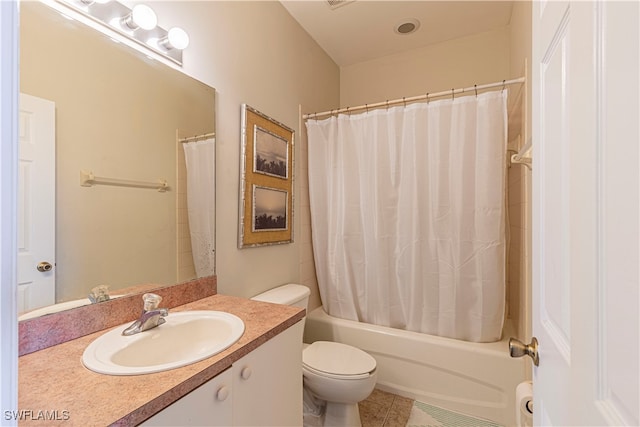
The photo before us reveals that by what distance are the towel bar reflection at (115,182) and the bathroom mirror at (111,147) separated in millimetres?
13

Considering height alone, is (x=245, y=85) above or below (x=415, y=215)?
above

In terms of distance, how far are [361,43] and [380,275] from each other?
1.92m

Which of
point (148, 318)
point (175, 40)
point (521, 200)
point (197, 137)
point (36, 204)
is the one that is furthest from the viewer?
point (521, 200)

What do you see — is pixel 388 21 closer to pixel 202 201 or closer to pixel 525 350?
pixel 202 201

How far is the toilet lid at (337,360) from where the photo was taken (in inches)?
57.0

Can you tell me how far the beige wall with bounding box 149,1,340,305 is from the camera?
1374mm

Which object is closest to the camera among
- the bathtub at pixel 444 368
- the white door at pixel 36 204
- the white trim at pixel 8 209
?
the white trim at pixel 8 209

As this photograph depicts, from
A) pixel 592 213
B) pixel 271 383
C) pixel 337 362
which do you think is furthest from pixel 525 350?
pixel 337 362

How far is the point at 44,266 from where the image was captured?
0.84m

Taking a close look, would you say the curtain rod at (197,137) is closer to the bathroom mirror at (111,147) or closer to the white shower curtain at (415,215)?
the bathroom mirror at (111,147)

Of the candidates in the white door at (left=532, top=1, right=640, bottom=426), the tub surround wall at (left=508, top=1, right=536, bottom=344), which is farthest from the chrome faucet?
the tub surround wall at (left=508, top=1, right=536, bottom=344)

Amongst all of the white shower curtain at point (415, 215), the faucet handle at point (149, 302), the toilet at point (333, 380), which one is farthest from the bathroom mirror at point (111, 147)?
the white shower curtain at point (415, 215)

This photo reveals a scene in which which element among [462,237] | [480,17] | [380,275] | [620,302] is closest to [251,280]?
[380,275]

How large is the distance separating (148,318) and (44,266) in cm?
34
